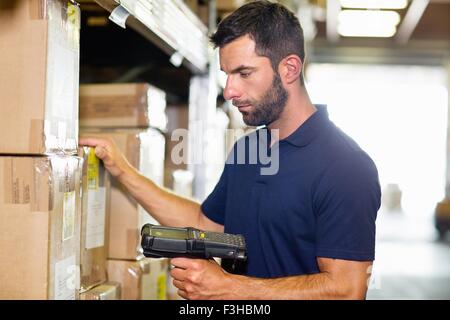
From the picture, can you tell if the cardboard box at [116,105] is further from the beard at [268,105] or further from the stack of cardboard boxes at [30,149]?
the stack of cardboard boxes at [30,149]

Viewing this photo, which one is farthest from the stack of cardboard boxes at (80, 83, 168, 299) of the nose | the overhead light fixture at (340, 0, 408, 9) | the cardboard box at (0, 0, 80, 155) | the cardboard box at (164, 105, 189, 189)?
the overhead light fixture at (340, 0, 408, 9)

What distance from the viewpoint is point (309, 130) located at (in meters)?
1.75

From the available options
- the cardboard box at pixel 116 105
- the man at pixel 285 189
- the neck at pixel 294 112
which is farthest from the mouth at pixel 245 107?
the cardboard box at pixel 116 105

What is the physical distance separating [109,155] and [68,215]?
415mm

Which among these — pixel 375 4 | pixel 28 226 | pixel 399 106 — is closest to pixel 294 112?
pixel 28 226

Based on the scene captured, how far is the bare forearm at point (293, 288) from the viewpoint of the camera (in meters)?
1.54

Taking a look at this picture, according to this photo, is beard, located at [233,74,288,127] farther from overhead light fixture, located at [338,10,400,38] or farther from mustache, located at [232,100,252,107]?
overhead light fixture, located at [338,10,400,38]

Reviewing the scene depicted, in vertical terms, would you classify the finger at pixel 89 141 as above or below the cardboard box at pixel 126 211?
above

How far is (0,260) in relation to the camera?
4.52 feet

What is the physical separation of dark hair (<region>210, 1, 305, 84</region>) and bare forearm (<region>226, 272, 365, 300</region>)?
631 millimetres

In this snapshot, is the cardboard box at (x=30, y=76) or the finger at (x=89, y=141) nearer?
the cardboard box at (x=30, y=76)

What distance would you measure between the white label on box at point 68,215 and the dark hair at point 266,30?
66 cm

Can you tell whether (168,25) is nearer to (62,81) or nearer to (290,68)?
(290,68)

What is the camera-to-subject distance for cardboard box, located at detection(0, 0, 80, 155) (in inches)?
53.3
